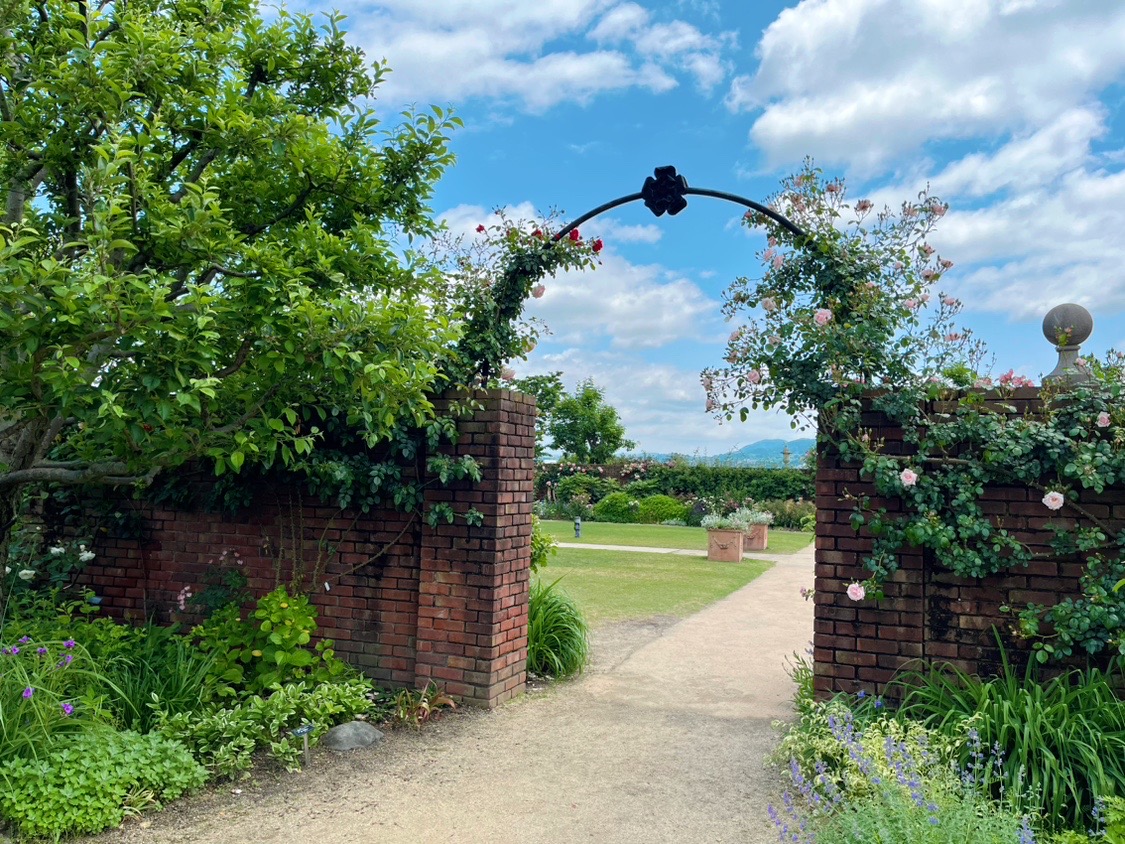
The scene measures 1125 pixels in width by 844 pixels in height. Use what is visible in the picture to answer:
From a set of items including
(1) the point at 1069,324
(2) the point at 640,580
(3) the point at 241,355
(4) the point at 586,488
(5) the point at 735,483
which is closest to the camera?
(3) the point at 241,355

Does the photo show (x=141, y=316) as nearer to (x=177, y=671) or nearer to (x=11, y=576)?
(x=177, y=671)

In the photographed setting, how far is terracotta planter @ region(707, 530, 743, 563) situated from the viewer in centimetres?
1468

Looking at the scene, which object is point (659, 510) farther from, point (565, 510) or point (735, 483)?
point (565, 510)

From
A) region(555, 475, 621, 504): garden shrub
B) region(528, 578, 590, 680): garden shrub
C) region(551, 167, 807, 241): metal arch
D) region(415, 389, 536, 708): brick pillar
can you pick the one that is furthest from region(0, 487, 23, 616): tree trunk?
region(555, 475, 621, 504): garden shrub

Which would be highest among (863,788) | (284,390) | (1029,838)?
(284,390)

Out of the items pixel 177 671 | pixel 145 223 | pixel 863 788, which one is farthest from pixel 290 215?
pixel 863 788

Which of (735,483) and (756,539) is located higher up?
(735,483)

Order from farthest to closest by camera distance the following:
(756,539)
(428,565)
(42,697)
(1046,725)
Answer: (756,539) → (428,565) → (42,697) → (1046,725)

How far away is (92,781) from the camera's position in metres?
3.54

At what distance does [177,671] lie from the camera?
4.84 metres

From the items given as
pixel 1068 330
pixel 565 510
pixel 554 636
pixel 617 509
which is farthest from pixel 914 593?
pixel 565 510

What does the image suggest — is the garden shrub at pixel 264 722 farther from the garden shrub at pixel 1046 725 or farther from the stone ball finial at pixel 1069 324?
the stone ball finial at pixel 1069 324

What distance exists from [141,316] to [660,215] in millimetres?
3563

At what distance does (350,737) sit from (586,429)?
2950 centimetres
